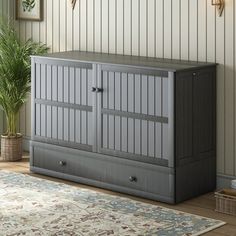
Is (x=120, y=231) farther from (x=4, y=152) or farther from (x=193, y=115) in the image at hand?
(x=4, y=152)

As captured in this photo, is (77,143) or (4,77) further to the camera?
(4,77)

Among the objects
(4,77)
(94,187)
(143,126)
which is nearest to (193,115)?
(143,126)

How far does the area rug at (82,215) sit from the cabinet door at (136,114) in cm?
37

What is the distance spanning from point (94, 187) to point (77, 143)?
0.39m

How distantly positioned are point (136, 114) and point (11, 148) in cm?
167

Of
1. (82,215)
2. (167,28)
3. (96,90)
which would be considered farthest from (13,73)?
(82,215)

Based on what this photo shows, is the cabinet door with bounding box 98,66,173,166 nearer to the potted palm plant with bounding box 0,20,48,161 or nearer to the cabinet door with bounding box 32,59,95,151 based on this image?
the cabinet door with bounding box 32,59,95,151

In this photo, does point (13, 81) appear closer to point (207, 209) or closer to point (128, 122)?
point (128, 122)

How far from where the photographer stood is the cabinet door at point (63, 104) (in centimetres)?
597

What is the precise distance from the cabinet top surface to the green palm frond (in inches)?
17.0

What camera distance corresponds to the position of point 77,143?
6.09 metres

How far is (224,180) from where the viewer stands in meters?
5.79

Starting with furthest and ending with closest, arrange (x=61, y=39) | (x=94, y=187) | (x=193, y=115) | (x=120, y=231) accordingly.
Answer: (x=61, y=39) < (x=94, y=187) < (x=193, y=115) < (x=120, y=231)

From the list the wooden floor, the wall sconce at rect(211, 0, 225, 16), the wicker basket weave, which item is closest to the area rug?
the wooden floor
